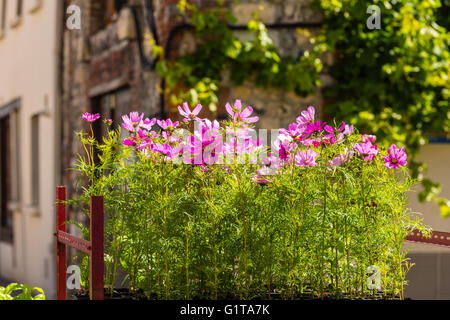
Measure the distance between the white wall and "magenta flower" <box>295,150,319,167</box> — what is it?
27.1 feet

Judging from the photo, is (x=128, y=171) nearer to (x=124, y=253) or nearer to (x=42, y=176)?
(x=124, y=253)

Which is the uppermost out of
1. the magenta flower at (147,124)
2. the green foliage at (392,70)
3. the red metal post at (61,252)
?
the green foliage at (392,70)

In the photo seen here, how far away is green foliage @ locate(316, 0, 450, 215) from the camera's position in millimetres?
7266

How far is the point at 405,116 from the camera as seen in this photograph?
7.42 metres

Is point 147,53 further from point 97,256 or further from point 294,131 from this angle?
point 97,256

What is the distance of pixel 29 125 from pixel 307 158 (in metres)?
10.1

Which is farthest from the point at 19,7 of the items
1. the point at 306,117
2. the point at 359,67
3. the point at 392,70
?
the point at 306,117

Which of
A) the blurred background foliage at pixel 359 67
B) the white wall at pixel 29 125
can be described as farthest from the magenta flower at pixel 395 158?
the white wall at pixel 29 125

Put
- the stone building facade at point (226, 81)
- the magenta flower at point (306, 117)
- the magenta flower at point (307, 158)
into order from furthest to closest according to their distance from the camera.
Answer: the stone building facade at point (226, 81) → the magenta flower at point (306, 117) → the magenta flower at point (307, 158)

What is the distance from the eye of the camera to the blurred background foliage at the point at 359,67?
7.15 metres

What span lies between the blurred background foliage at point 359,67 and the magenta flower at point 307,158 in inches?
157

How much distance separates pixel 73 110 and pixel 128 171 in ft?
24.8

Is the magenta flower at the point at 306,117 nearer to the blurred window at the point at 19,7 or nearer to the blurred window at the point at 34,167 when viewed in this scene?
the blurred window at the point at 34,167
